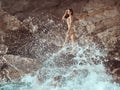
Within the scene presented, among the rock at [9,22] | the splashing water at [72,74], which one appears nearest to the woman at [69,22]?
the splashing water at [72,74]

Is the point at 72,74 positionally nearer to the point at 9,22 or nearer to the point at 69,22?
the point at 69,22

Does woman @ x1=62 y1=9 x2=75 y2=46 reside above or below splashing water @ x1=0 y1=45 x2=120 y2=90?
above

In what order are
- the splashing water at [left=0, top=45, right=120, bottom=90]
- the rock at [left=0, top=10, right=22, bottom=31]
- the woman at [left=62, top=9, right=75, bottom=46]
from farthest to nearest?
the rock at [left=0, top=10, right=22, bottom=31], the woman at [left=62, top=9, right=75, bottom=46], the splashing water at [left=0, top=45, right=120, bottom=90]

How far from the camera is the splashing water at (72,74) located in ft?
21.8

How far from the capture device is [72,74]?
6840 mm

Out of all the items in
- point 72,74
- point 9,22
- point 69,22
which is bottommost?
point 72,74

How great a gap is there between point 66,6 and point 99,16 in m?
0.65

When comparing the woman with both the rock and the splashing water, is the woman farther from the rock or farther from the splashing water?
the rock

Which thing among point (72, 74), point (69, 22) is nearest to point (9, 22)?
point (69, 22)

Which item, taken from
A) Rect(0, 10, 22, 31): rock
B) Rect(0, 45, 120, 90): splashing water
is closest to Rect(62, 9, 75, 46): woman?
Rect(0, 45, 120, 90): splashing water

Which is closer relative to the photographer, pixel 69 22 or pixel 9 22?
pixel 69 22

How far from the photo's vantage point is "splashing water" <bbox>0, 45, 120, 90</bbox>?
262 inches

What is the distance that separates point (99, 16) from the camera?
7281 mm

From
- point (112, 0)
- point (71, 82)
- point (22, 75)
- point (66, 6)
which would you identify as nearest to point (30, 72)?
point (22, 75)
